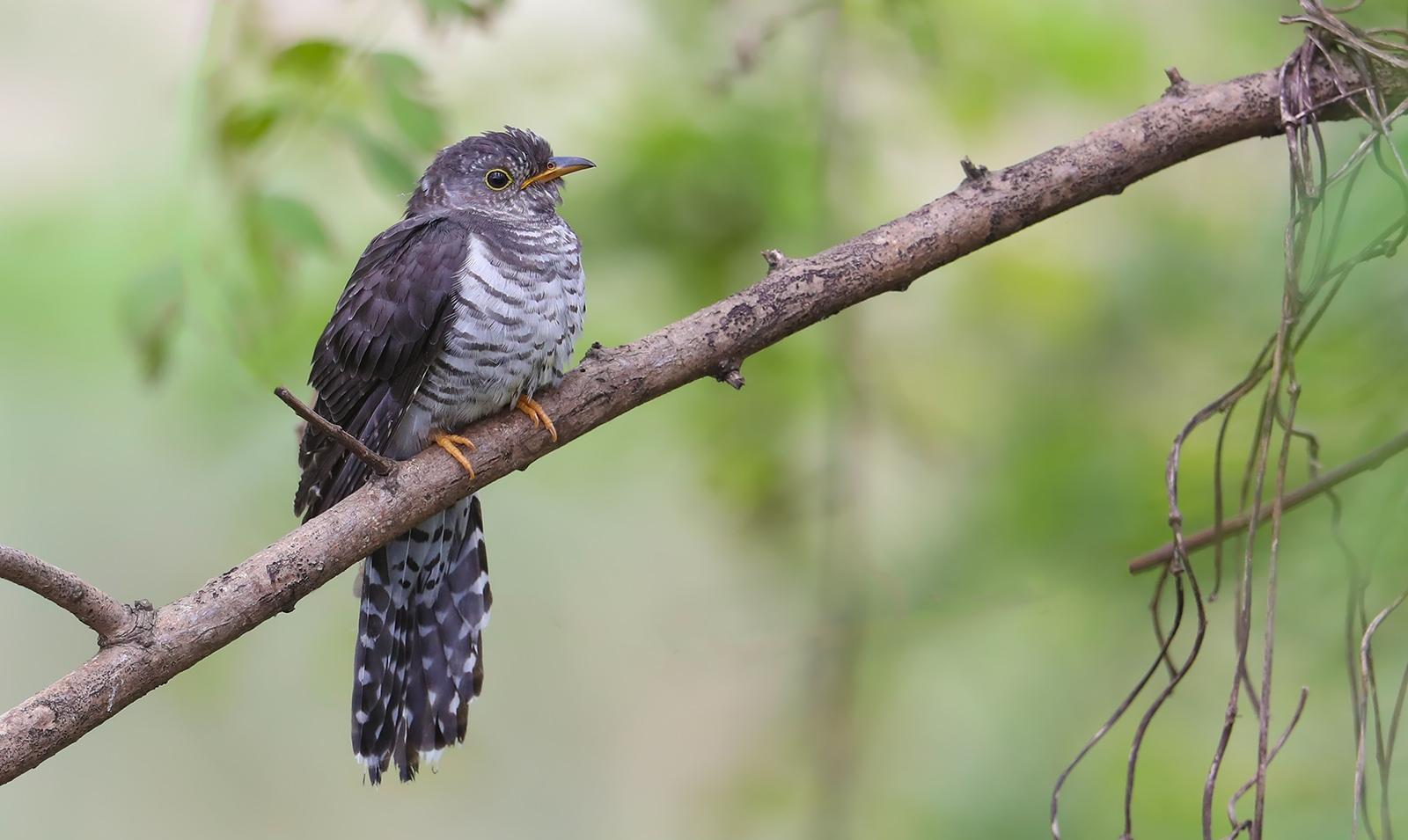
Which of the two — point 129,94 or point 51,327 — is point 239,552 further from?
point 129,94

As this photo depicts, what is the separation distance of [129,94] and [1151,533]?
317 centimetres

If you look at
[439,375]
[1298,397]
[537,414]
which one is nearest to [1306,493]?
[1298,397]

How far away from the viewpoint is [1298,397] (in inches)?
73.0

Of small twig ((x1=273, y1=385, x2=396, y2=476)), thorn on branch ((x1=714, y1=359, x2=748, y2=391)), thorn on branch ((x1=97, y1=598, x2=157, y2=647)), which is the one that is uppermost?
thorn on branch ((x1=714, y1=359, x2=748, y2=391))

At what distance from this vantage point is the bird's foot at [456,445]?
202 centimetres

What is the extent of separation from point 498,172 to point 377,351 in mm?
671

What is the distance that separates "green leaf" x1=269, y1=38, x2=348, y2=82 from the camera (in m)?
2.32

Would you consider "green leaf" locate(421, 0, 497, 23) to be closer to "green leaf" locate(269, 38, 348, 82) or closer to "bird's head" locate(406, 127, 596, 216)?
"green leaf" locate(269, 38, 348, 82)

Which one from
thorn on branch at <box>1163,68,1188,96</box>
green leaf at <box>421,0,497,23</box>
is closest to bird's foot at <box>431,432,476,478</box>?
green leaf at <box>421,0,497,23</box>

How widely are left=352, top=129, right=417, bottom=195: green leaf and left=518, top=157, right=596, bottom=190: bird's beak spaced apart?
54 cm

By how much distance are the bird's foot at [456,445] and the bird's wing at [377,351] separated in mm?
198

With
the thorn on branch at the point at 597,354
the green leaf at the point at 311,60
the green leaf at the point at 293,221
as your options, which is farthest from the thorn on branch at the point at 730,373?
the green leaf at the point at 311,60

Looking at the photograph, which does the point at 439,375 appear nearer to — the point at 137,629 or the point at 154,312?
the point at 154,312

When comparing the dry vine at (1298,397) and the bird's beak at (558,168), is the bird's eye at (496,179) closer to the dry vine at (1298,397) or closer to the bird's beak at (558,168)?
the bird's beak at (558,168)
